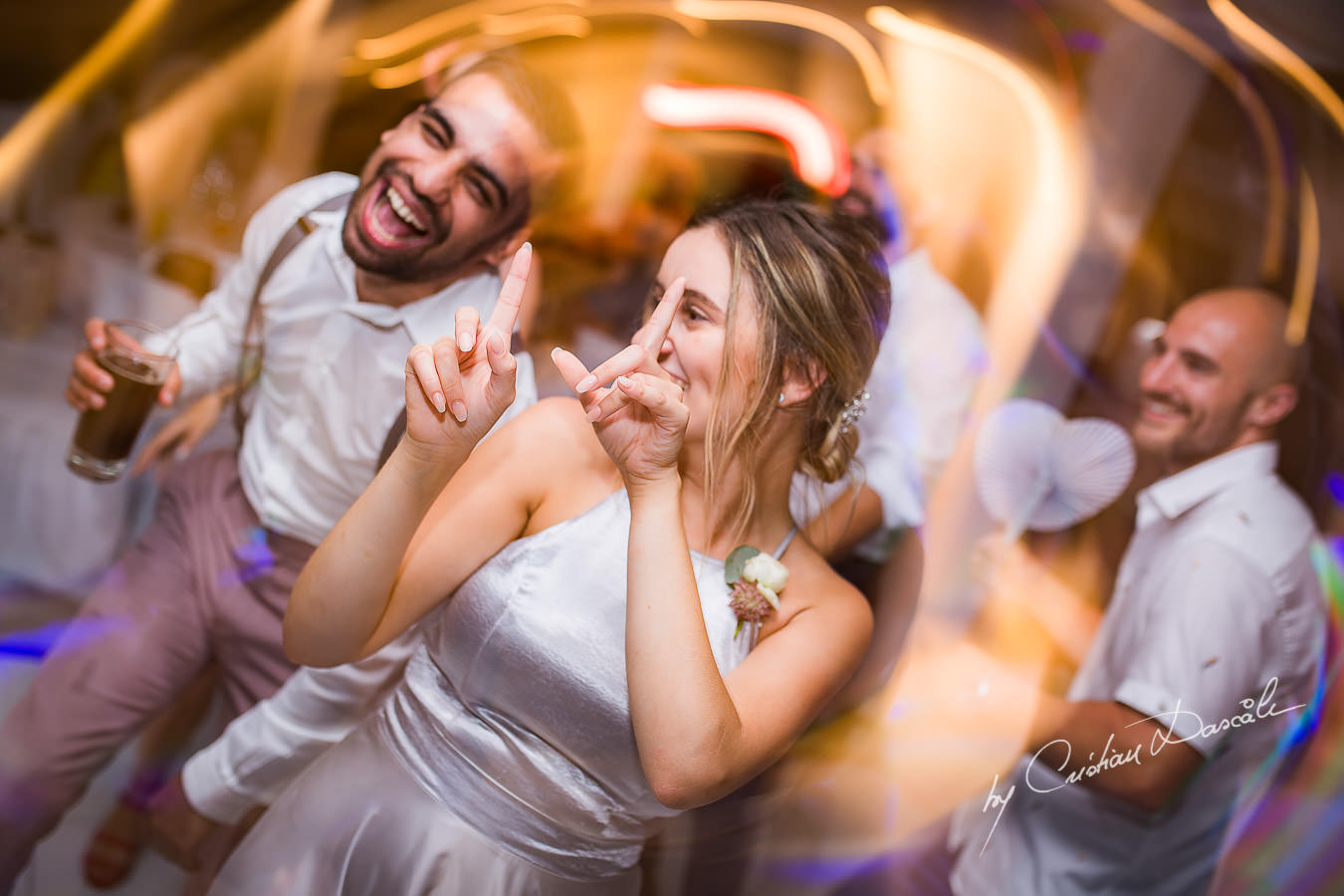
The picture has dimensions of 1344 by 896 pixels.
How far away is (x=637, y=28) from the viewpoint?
1114 millimetres

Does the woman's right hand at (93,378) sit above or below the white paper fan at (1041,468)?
below

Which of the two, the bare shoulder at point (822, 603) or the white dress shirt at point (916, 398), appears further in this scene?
the white dress shirt at point (916, 398)

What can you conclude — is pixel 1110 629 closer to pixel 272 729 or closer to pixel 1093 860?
pixel 1093 860

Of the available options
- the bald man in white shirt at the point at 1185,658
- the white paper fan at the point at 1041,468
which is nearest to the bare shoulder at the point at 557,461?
the white paper fan at the point at 1041,468

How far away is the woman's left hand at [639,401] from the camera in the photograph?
0.74 metres

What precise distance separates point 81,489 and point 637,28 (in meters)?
1.01

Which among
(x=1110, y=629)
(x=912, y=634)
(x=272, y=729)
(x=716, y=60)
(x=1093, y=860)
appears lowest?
(x=272, y=729)

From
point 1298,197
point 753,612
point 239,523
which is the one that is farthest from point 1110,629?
point 239,523

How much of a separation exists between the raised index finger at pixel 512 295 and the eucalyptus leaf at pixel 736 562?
39cm

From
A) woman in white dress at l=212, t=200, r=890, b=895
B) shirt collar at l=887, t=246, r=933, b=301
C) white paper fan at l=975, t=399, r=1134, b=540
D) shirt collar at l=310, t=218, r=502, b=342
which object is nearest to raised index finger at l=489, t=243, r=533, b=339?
woman in white dress at l=212, t=200, r=890, b=895

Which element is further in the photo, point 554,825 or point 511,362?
point 554,825

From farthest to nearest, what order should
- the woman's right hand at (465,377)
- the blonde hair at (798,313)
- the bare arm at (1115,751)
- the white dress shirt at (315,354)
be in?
the bare arm at (1115,751) < the white dress shirt at (315,354) < the blonde hair at (798,313) < the woman's right hand at (465,377)

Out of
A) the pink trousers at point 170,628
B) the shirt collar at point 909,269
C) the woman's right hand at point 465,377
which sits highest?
the shirt collar at point 909,269

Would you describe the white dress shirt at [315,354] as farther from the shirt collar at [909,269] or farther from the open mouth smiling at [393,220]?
the shirt collar at [909,269]
